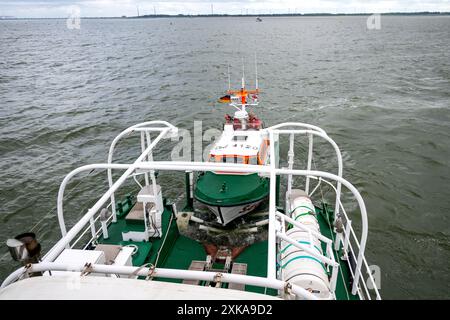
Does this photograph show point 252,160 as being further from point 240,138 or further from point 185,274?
point 185,274

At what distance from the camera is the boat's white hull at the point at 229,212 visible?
10.6 m

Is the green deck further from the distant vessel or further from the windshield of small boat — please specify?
the windshield of small boat

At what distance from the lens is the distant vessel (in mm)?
3574

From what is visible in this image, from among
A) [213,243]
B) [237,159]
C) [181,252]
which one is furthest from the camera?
[237,159]

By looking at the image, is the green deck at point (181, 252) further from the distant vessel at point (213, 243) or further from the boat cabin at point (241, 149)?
the boat cabin at point (241, 149)

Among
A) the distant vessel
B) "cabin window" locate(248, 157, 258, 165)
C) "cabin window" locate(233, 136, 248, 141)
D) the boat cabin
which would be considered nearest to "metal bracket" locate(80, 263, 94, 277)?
the distant vessel

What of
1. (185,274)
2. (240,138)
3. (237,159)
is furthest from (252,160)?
(185,274)

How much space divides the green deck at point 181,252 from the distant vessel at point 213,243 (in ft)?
0.10

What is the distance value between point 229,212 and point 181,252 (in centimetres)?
212

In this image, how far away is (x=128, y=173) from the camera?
660 cm

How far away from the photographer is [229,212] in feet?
35.3

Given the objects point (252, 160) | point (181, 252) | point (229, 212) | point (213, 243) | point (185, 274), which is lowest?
point (213, 243)

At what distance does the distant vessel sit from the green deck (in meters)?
0.03

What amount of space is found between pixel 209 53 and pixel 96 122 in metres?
39.2
